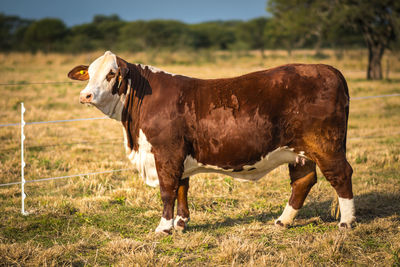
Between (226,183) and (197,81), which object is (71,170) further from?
(197,81)

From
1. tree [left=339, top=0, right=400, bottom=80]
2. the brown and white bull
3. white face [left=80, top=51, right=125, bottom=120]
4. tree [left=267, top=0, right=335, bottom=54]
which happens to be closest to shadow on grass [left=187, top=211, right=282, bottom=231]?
the brown and white bull

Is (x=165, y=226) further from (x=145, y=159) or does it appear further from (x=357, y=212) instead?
(x=357, y=212)

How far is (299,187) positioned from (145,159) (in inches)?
68.8

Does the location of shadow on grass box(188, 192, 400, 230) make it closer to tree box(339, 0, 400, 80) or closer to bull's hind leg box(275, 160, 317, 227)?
bull's hind leg box(275, 160, 317, 227)

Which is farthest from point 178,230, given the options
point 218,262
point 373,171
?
point 373,171

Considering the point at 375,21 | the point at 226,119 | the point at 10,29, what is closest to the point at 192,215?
the point at 226,119

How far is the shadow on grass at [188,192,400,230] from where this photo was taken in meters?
5.16

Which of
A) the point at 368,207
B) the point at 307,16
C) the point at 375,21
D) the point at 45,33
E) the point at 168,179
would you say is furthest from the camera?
the point at 45,33

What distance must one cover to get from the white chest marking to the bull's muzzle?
613mm

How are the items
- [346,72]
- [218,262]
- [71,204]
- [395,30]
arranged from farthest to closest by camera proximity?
1. [346,72]
2. [395,30]
3. [71,204]
4. [218,262]

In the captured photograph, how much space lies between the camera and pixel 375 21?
20281 millimetres

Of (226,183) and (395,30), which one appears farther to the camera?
(395,30)

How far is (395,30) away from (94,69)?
1802cm

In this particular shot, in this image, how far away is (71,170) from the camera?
23.4ft
